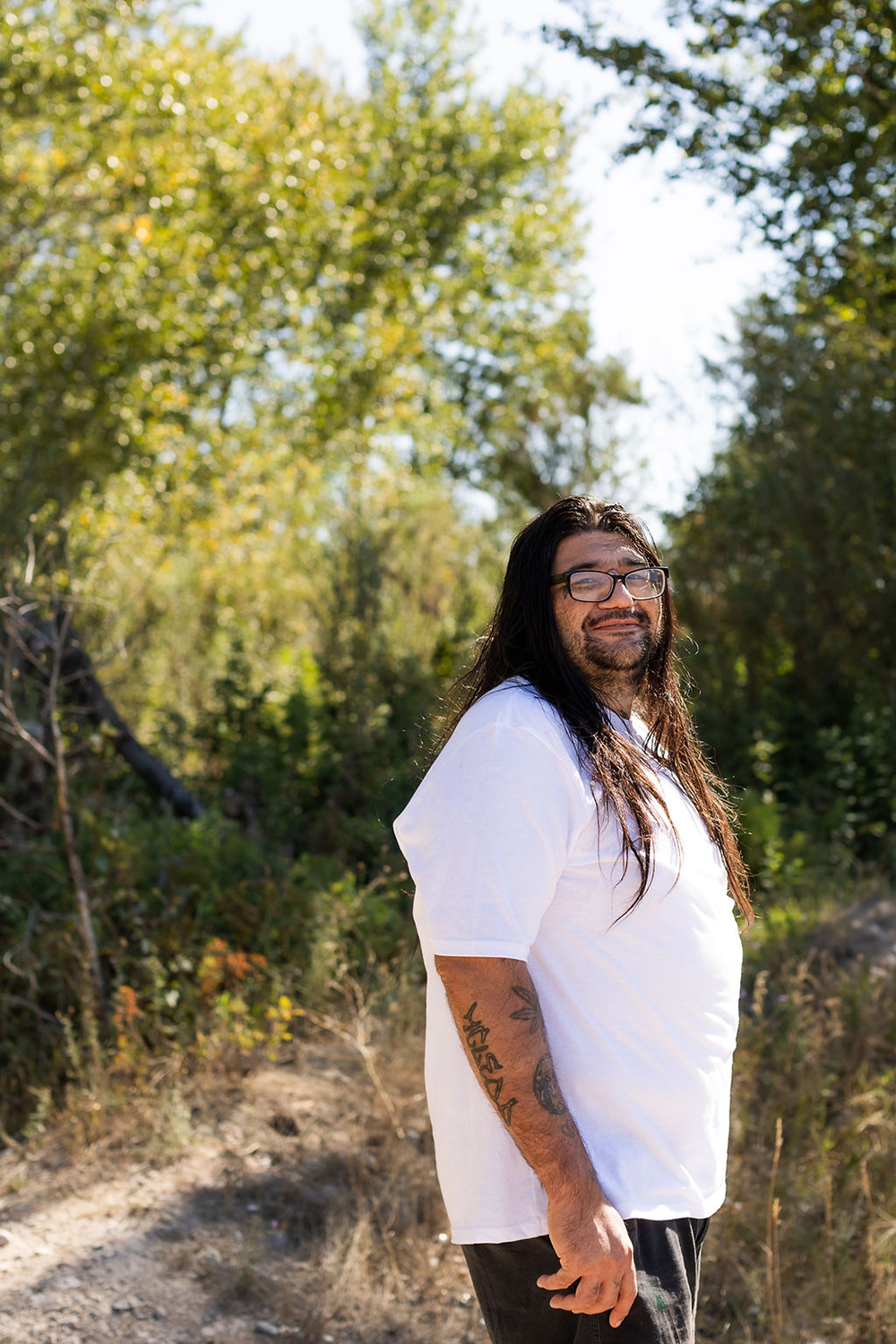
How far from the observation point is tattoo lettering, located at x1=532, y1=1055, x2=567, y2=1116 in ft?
5.10

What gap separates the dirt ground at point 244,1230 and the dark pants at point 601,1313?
1915 millimetres

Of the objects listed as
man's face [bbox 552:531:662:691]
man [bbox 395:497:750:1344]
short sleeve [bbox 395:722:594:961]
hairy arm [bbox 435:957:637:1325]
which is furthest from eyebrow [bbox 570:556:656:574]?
hairy arm [bbox 435:957:637:1325]

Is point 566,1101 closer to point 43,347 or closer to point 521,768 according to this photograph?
point 521,768

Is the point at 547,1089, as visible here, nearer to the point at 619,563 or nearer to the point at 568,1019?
the point at 568,1019

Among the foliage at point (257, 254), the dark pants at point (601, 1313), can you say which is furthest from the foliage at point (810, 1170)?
the foliage at point (257, 254)

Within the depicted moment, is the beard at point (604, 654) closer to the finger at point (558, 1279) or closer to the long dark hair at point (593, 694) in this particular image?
the long dark hair at point (593, 694)

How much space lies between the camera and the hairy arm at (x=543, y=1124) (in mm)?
1523

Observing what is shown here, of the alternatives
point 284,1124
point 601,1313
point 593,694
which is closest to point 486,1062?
point 601,1313

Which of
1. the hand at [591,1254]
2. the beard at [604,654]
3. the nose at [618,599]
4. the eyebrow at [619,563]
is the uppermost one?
the eyebrow at [619,563]

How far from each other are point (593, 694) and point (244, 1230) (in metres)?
2.71

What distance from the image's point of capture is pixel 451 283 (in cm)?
1593

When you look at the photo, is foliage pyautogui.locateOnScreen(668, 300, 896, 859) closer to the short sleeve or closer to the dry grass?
the dry grass

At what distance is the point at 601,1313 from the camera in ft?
5.17

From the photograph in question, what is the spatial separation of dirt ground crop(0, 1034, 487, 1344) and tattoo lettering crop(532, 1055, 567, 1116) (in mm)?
2209
